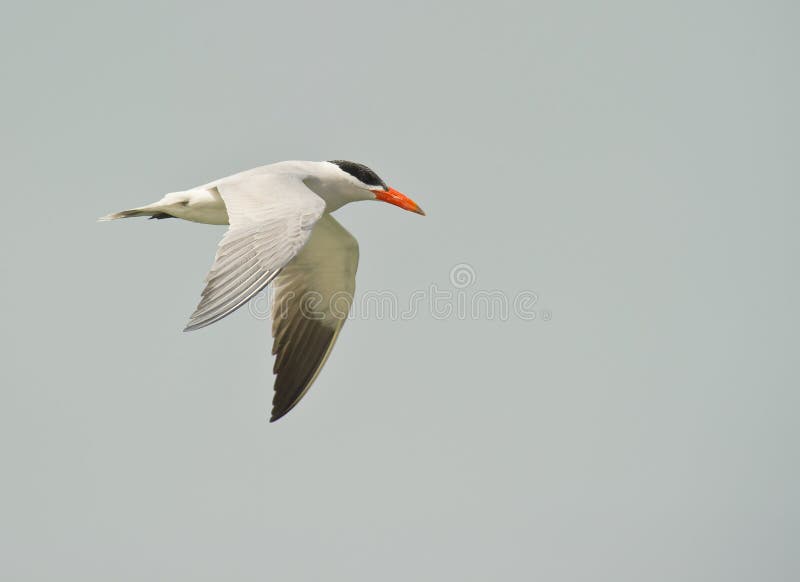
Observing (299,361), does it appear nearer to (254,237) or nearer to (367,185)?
(367,185)

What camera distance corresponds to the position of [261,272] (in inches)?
388

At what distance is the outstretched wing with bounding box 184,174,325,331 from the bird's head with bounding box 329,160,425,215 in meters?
1.47

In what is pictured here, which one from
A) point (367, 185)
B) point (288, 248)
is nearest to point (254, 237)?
point (288, 248)

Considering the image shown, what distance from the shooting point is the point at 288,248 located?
33.4 feet

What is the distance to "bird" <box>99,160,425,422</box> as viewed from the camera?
985cm

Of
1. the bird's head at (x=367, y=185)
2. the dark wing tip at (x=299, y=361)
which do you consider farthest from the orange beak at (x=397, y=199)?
the dark wing tip at (x=299, y=361)

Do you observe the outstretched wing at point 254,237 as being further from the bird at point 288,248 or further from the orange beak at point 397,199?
the orange beak at point 397,199

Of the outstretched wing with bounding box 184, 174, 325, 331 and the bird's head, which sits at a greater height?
the bird's head

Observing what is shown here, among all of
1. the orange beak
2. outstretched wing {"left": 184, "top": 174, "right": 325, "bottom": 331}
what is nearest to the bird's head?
the orange beak

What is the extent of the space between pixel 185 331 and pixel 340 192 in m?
4.70

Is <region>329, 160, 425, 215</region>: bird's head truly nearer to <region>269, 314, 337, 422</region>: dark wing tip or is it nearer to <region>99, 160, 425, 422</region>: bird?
<region>99, 160, 425, 422</region>: bird

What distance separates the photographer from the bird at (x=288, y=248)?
32.3 ft

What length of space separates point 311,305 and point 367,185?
156 centimetres

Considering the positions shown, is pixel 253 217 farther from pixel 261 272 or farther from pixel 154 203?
pixel 154 203
